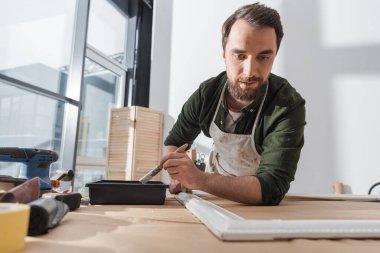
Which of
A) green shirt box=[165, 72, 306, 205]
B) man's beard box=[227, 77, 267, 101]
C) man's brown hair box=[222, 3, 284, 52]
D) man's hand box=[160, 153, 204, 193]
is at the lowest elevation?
man's hand box=[160, 153, 204, 193]

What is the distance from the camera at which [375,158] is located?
1.99 metres

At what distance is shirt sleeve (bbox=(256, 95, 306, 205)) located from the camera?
851 millimetres

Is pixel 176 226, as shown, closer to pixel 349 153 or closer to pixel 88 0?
pixel 349 153

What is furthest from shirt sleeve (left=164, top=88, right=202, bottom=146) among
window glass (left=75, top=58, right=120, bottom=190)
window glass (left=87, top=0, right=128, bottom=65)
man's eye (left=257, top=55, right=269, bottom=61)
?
window glass (left=87, top=0, right=128, bottom=65)

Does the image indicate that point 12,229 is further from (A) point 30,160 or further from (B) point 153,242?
(A) point 30,160

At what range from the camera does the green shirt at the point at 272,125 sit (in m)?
0.88

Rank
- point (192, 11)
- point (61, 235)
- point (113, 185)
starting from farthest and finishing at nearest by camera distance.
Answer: point (192, 11), point (113, 185), point (61, 235)

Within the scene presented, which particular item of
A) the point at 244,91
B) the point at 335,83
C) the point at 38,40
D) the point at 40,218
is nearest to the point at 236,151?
the point at 244,91

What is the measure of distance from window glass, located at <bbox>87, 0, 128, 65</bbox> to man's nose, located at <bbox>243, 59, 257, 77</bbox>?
1.97 meters

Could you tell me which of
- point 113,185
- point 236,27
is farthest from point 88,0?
point 113,185

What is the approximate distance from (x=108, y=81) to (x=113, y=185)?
2365mm

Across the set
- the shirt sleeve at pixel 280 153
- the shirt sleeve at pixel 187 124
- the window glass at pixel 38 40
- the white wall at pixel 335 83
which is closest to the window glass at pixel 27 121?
the window glass at pixel 38 40

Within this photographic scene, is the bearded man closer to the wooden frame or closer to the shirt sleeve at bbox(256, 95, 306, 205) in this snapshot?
the shirt sleeve at bbox(256, 95, 306, 205)

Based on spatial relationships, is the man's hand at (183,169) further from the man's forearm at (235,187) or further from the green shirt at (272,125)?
the green shirt at (272,125)
